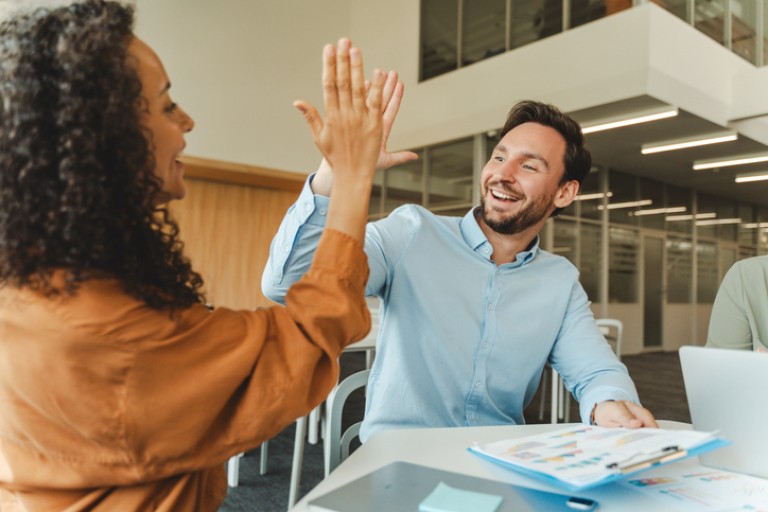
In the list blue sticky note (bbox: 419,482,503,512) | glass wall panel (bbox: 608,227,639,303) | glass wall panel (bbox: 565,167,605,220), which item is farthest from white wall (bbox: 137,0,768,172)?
blue sticky note (bbox: 419,482,503,512)

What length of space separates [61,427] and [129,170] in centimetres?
31

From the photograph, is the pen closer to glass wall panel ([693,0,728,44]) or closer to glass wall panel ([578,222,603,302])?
glass wall panel ([693,0,728,44])

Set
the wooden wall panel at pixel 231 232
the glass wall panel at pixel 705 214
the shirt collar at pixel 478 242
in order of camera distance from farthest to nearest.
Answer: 1. the glass wall panel at pixel 705 214
2. the wooden wall panel at pixel 231 232
3. the shirt collar at pixel 478 242

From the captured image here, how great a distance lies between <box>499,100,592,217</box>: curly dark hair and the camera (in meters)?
1.68

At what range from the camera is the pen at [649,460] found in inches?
26.7

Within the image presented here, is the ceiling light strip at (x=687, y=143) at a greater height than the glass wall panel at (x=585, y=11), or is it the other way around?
the glass wall panel at (x=585, y=11)

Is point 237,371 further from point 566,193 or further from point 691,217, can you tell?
point 691,217

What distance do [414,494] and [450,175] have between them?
22.3 ft

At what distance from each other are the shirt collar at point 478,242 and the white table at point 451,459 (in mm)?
512

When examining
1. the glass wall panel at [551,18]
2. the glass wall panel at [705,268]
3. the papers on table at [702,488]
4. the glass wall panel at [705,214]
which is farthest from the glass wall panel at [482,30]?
the papers on table at [702,488]

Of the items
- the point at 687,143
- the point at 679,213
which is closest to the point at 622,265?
the point at 679,213

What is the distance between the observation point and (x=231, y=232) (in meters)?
6.95

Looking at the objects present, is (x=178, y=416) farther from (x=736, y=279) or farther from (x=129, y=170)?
(x=736, y=279)

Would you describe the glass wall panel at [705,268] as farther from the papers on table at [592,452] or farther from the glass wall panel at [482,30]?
the papers on table at [592,452]
